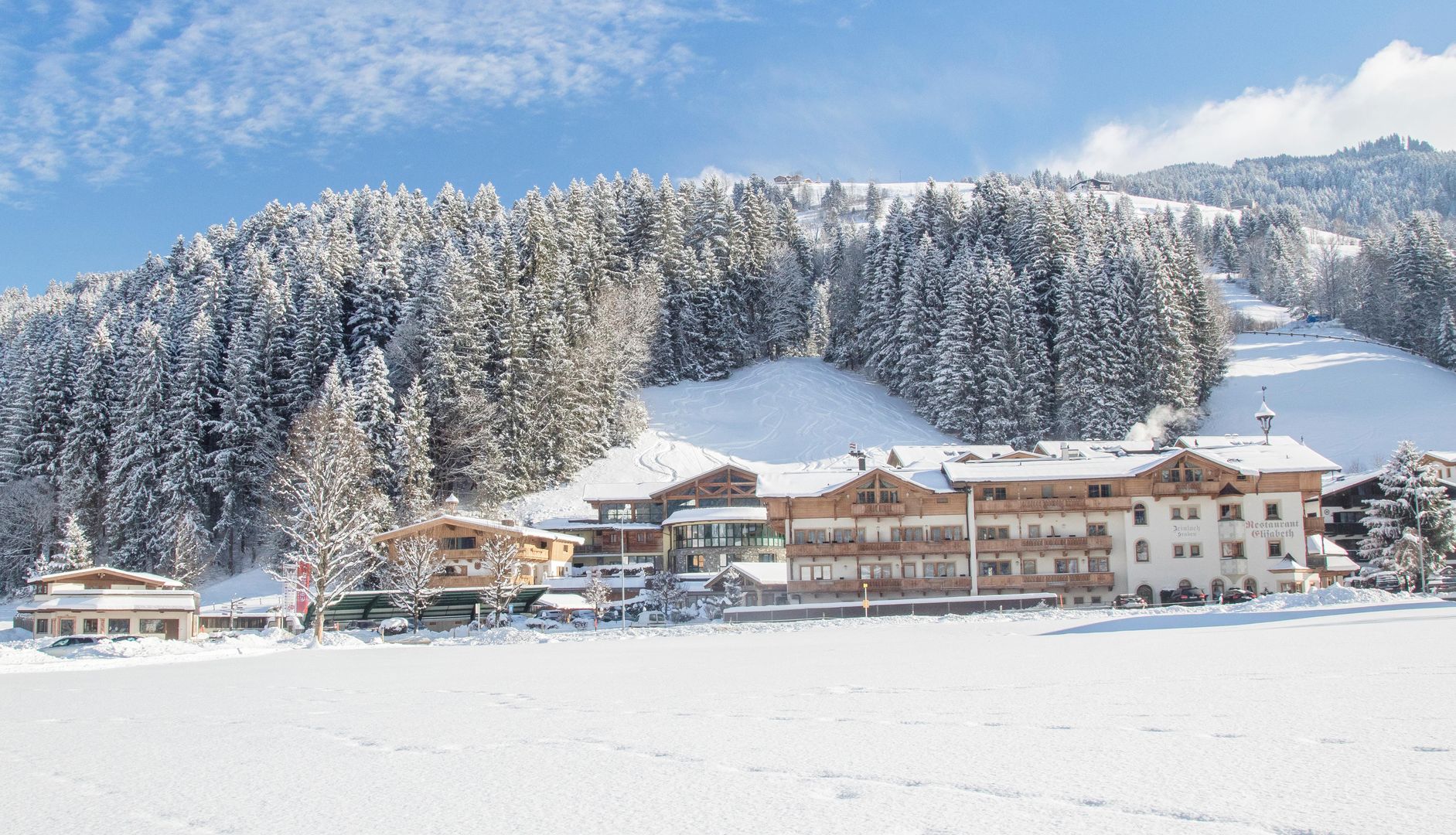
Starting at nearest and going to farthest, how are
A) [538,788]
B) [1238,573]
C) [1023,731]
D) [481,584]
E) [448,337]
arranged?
[538,788] < [1023,731] < [1238,573] < [481,584] < [448,337]

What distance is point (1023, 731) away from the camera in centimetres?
898

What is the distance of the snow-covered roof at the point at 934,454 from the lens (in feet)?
212

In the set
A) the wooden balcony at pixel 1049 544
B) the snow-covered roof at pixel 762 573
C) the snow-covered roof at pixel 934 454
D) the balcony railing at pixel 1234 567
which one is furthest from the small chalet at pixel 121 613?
the balcony railing at pixel 1234 567

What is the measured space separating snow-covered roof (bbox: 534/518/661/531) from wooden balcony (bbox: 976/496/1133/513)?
79.6 ft

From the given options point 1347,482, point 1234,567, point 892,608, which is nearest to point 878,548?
point 892,608

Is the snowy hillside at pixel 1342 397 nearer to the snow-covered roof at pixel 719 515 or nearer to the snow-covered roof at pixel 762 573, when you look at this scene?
the snow-covered roof at pixel 719 515

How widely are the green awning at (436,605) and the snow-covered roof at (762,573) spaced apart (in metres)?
10.9

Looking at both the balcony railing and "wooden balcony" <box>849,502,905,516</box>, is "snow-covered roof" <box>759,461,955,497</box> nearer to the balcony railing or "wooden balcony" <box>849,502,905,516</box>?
"wooden balcony" <box>849,502,905,516</box>

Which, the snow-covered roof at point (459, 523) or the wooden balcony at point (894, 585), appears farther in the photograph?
the snow-covered roof at point (459, 523)

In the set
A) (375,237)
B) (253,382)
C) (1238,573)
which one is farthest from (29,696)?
(375,237)

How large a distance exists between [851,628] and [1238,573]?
28.5 metres

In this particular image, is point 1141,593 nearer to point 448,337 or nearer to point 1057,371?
point 1057,371

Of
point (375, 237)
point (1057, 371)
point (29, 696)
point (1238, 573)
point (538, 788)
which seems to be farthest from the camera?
point (375, 237)

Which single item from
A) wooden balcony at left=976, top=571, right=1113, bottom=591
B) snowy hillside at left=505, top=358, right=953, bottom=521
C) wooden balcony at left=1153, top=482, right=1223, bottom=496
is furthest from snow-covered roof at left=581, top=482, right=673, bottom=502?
wooden balcony at left=1153, top=482, right=1223, bottom=496
